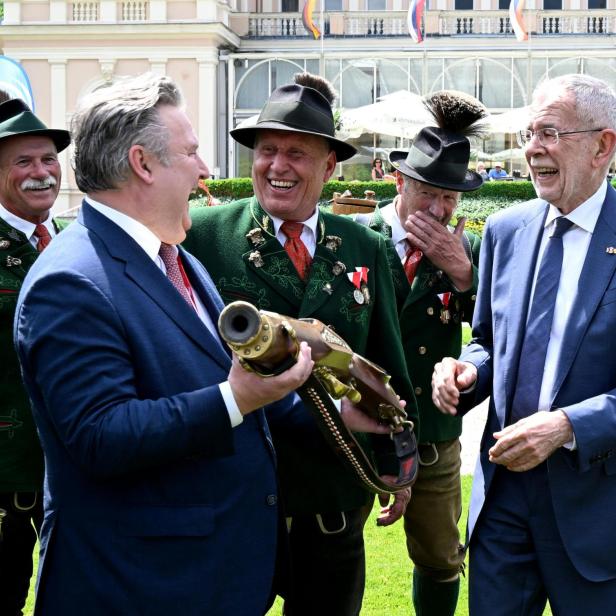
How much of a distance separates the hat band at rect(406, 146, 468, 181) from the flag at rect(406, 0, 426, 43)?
28.0 m

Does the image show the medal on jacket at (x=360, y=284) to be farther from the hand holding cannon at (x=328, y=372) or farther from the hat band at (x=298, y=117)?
the hand holding cannon at (x=328, y=372)

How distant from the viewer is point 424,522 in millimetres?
4762

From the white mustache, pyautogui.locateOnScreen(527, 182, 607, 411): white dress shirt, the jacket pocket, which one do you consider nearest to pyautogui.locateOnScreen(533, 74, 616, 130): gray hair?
pyautogui.locateOnScreen(527, 182, 607, 411): white dress shirt

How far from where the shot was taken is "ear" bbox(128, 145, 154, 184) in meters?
2.66

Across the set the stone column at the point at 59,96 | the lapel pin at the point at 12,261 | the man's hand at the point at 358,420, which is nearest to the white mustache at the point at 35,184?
the lapel pin at the point at 12,261

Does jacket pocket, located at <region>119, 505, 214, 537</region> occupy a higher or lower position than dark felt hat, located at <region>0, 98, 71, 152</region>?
lower

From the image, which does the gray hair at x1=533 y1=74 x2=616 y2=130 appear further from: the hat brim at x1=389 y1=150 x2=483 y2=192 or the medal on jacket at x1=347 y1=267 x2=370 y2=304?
the hat brim at x1=389 y1=150 x2=483 y2=192

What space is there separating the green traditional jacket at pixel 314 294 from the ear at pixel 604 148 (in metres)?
1.01

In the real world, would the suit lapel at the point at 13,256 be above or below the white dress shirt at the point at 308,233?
below

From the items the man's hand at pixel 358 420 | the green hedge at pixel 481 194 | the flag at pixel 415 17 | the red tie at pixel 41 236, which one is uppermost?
the flag at pixel 415 17

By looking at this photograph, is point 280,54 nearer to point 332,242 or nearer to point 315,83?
point 315,83

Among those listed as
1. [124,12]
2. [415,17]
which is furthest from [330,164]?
[124,12]

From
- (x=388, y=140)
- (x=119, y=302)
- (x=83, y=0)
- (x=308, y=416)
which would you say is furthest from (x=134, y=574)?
(x=83, y=0)

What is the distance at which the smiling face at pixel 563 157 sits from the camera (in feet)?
11.3
